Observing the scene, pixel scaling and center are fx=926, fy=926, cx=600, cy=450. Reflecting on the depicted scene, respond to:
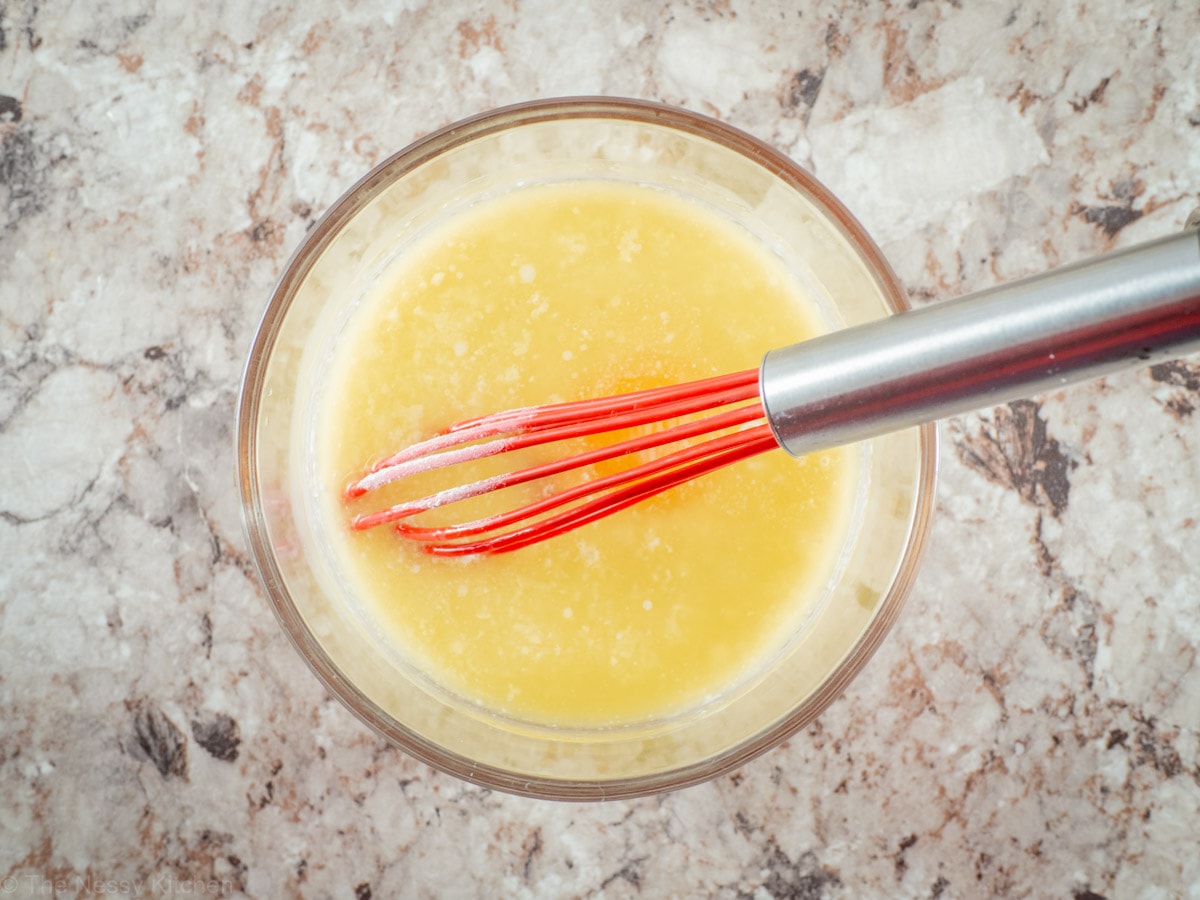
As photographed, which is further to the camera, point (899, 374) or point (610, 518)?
point (610, 518)

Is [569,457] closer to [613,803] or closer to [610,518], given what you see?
[610,518]

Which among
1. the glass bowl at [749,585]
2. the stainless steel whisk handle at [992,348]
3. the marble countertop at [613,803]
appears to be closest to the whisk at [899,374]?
the stainless steel whisk handle at [992,348]

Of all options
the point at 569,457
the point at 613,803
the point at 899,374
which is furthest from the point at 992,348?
the point at 613,803

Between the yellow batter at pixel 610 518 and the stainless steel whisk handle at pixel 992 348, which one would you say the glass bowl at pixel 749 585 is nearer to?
the yellow batter at pixel 610 518

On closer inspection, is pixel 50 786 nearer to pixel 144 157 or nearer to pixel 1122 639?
pixel 144 157

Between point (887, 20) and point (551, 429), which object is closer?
point (551, 429)

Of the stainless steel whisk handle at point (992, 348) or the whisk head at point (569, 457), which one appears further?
the whisk head at point (569, 457)

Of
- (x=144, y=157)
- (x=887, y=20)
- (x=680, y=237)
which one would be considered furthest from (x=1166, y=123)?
(x=144, y=157)
